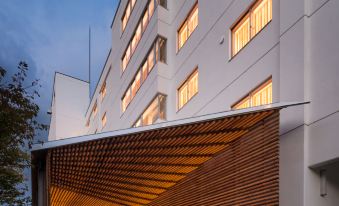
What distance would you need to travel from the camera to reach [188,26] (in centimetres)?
1764

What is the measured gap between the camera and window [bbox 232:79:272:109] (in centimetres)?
1134

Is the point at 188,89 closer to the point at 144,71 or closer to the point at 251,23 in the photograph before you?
the point at 144,71

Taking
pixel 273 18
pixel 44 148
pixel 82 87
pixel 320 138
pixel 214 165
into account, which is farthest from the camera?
pixel 82 87

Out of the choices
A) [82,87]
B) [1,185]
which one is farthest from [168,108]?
[82,87]

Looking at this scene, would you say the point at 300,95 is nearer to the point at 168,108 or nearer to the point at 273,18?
the point at 273,18

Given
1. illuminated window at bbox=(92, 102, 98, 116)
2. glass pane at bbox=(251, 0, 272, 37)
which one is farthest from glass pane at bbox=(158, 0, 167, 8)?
illuminated window at bbox=(92, 102, 98, 116)

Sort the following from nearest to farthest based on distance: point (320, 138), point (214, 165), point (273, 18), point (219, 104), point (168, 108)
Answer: point (320, 138)
point (273, 18)
point (214, 165)
point (219, 104)
point (168, 108)

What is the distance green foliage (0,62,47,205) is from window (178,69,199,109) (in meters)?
6.26

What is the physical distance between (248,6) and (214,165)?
4577 mm

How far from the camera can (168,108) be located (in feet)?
61.3

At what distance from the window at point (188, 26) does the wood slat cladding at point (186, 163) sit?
19.0ft

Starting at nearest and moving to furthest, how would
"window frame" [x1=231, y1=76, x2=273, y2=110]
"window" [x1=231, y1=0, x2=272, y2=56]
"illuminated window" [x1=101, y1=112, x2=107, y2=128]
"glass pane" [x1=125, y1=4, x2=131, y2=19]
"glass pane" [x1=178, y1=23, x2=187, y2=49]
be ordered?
"window frame" [x1=231, y1=76, x2=273, y2=110] < "window" [x1=231, y1=0, x2=272, y2=56] < "glass pane" [x1=178, y1=23, x2=187, y2=49] < "glass pane" [x1=125, y1=4, x2=131, y2=19] < "illuminated window" [x1=101, y1=112, x2=107, y2=128]

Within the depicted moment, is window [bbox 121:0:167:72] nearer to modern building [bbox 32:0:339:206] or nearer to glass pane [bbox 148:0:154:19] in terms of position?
glass pane [bbox 148:0:154:19]

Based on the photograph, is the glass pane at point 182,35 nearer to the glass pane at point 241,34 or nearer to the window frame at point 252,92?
the glass pane at point 241,34
